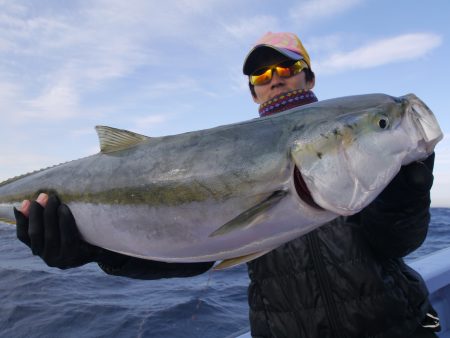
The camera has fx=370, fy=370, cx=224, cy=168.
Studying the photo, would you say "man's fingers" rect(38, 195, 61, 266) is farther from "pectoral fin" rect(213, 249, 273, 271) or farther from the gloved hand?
the gloved hand

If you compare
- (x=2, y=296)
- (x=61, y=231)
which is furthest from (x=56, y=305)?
(x=61, y=231)

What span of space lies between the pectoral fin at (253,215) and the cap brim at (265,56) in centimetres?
178

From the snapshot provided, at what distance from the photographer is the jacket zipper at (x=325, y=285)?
259 cm

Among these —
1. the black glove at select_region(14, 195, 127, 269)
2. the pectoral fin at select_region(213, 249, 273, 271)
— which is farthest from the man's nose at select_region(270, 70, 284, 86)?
the black glove at select_region(14, 195, 127, 269)

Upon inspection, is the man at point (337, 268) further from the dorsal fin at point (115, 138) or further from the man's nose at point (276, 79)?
the man's nose at point (276, 79)


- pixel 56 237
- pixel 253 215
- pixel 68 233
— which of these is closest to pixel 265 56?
pixel 253 215

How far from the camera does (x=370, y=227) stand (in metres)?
2.65

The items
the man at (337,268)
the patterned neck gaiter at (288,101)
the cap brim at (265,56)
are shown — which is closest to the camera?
the man at (337,268)

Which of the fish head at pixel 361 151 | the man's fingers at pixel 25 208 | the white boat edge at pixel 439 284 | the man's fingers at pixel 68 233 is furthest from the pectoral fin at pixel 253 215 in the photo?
the white boat edge at pixel 439 284

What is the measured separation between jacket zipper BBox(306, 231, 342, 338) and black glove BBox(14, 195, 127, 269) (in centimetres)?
155

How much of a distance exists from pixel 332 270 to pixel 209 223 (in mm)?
1035

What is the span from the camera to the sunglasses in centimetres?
351

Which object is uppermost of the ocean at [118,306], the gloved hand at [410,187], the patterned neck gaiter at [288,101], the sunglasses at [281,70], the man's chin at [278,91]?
the sunglasses at [281,70]

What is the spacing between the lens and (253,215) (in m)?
2.04
